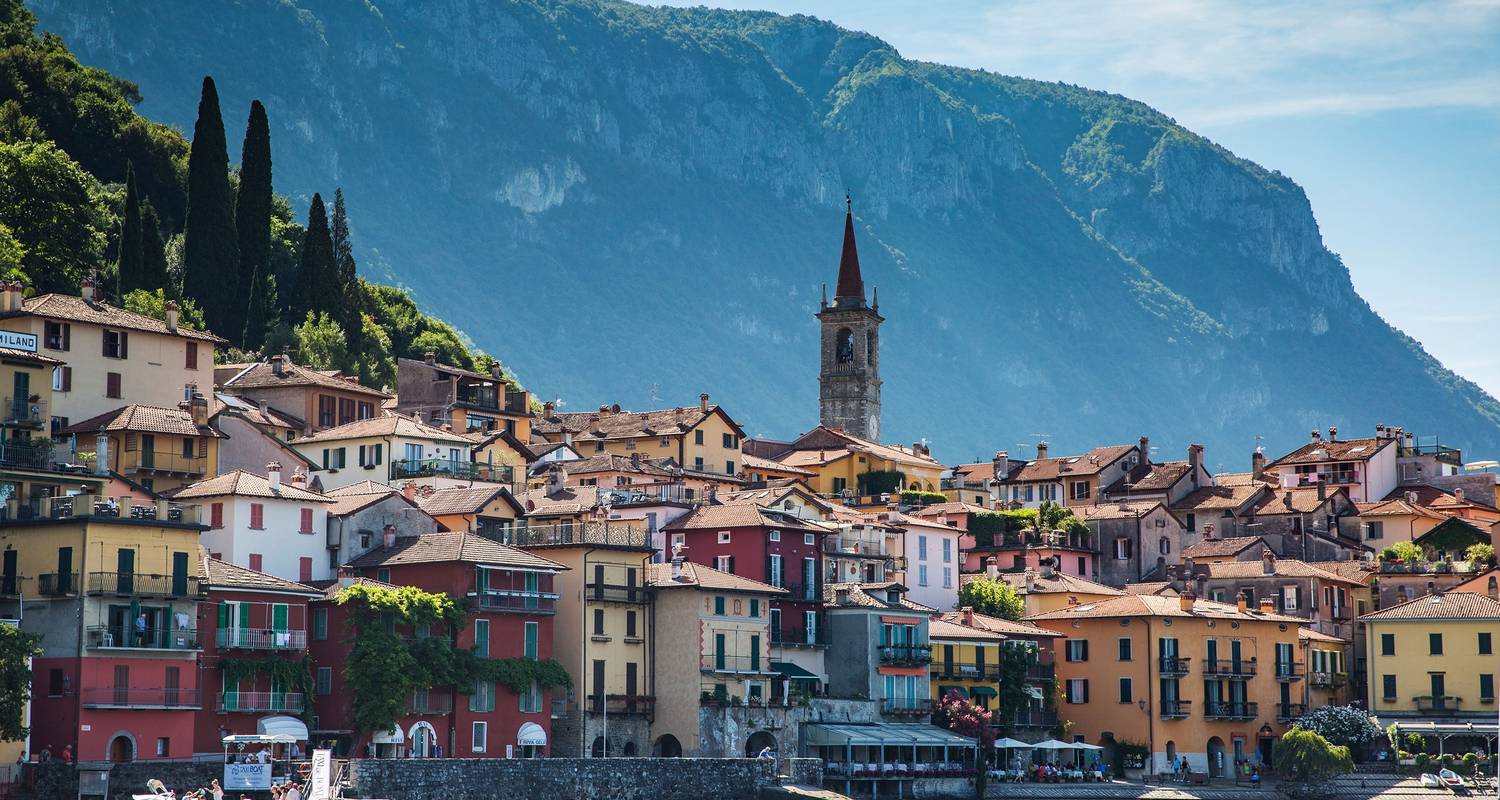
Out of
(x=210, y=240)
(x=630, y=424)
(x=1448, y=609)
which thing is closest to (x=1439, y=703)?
(x=1448, y=609)

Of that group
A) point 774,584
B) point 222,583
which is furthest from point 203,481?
point 774,584

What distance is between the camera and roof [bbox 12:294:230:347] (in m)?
84.4

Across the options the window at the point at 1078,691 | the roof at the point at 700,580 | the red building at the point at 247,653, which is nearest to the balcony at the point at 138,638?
the red building at the point at 247,653

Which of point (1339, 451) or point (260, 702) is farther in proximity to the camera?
point (1339, 451)

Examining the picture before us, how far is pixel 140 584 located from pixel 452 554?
12.5m

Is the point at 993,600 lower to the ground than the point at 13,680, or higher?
higher

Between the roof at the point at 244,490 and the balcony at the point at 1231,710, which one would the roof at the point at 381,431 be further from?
the balcony at the point at 1231,710

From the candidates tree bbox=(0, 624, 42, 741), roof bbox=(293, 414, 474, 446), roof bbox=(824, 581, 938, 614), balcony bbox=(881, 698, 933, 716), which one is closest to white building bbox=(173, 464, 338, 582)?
tree bbox=(0, 624, 42, 741)

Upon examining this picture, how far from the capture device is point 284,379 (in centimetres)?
10338

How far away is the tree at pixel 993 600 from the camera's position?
4139 inches

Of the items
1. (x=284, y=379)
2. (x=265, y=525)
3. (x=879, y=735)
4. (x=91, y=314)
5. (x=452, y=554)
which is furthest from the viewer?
(x=284, y=379)

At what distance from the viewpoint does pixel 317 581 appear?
77.2m

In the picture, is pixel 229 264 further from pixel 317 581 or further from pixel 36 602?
pixel 36 602

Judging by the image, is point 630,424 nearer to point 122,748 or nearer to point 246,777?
point 122,748
